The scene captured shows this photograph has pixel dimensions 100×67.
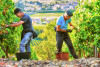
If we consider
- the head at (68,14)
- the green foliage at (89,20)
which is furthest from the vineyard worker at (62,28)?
the green foliage at (89,20)

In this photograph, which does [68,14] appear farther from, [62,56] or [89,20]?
[89,20]

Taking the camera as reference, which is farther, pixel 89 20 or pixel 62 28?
pixel 89 20

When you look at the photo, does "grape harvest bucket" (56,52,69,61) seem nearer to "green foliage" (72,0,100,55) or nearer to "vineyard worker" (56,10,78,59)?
"vineyard worker" (56,10,78,59)

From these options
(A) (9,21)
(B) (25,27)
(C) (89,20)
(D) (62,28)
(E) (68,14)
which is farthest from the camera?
(A) (9,21)

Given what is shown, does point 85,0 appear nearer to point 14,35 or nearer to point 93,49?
point 93,49

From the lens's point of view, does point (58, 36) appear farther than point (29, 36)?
Yes

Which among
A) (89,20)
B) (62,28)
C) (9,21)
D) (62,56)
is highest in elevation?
(62,28)

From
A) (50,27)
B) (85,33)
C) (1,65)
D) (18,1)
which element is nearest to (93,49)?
(85,33)

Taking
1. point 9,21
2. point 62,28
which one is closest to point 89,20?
point 62,28

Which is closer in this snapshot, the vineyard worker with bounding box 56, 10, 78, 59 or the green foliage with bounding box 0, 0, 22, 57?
the vineyard worker with bounding box 56, 10, 78, 59

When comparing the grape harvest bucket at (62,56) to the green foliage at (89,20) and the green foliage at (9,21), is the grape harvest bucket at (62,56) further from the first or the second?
the green foliage at (9,21)

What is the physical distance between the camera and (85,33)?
10289mm

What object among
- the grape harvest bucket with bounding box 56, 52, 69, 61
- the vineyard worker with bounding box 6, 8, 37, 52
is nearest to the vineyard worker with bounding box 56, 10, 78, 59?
the grape harvest bucket with bounding box 56, 52, 69, 61

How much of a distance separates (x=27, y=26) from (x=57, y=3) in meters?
14.3
